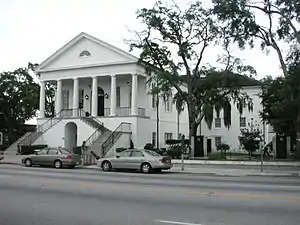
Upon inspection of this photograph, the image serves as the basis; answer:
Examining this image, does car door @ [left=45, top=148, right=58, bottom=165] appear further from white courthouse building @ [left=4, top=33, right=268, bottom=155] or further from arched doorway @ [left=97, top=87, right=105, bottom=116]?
arched doorway @ [left=97, top=87, right=105, bottom=116]

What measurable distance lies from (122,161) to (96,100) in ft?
58.1

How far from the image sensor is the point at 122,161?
2628 centimetres

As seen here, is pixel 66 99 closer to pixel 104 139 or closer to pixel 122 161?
pixel 104 139

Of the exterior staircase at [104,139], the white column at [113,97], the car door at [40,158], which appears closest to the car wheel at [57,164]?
the car door at [40,158]

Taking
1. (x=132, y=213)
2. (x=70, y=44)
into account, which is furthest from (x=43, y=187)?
(x=70, y=44)

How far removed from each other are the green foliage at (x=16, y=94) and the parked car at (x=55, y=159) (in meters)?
26.4

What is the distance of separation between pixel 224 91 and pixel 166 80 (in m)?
5.33

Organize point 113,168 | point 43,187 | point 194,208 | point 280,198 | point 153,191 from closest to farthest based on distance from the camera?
point 194,208, point 280,198, point 153,191, point 43,187, point 113,168

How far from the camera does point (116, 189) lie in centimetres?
1502

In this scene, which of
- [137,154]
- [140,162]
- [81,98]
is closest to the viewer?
[140,162]

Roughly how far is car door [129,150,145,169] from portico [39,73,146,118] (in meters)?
15.3

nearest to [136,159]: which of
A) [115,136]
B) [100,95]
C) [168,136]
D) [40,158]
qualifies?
[40,158]

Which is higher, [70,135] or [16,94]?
[16,94]

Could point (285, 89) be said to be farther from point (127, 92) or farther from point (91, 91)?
point (91, 91)
